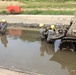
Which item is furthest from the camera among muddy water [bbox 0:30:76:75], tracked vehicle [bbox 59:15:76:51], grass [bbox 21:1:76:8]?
grass [bbox 21:1:76:8]

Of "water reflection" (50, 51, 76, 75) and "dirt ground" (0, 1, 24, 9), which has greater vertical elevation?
"water reflection" (50, 51, 76, 75)

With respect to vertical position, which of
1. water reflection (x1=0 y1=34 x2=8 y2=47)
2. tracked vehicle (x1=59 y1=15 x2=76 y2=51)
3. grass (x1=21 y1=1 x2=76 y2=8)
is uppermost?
tracked vehicle (x1=59 y1=15 x2=76 y2=51)

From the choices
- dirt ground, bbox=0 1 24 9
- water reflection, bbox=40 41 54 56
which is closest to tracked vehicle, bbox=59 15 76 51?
water reflection, bbox=40 41 54 56

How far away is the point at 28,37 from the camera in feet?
59.3

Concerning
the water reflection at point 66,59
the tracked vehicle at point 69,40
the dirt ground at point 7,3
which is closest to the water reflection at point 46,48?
the water reflection at point 66,59

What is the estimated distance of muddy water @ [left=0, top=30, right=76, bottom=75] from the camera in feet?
42.3

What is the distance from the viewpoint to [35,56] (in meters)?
14.5

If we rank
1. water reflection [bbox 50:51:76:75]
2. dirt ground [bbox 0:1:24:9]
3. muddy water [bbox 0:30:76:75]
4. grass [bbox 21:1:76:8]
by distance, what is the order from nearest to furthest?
muddy water [bbox 0:30:76:75] → water reflection [bbox 50:51:76:75] → grass [bbox 21:1:76:8] → dirt ground [bbox 0:1:24:9]

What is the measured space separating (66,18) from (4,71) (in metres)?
10.1

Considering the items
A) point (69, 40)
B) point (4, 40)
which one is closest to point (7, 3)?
point (4, 40)

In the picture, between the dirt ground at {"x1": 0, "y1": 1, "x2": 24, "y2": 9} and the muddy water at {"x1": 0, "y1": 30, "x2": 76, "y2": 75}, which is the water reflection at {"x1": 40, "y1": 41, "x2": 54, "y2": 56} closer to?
the muddy water at {"x1": 0, "y1": 30, "x2": 76, "y2": 75}

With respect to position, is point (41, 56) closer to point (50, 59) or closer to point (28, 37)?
point (50, 59)

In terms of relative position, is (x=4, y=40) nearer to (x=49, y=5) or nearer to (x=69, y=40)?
(x=69, y=40)

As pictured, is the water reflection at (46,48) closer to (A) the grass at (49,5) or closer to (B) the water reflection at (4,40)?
(B) the water reflection at (4,40)
